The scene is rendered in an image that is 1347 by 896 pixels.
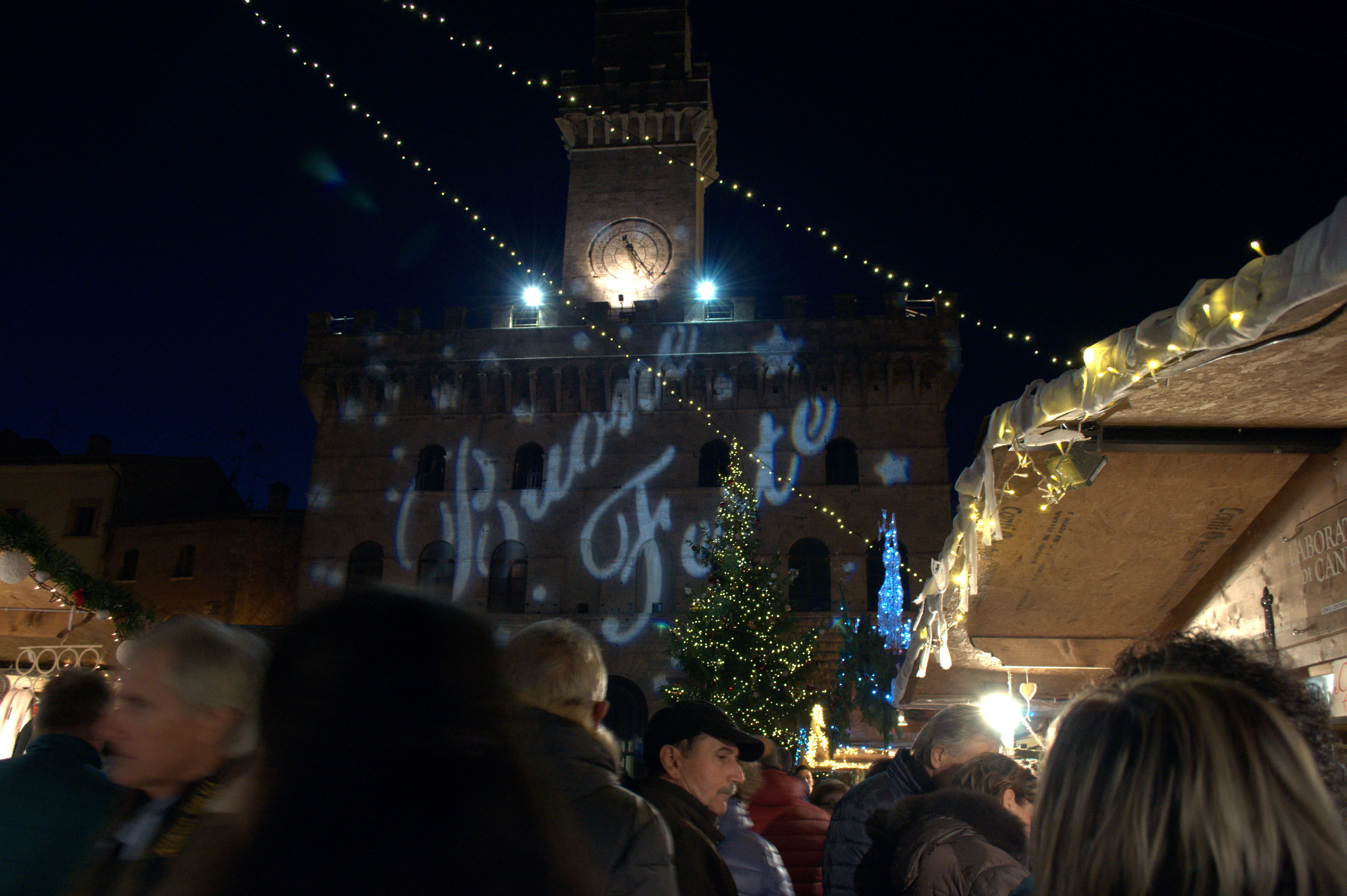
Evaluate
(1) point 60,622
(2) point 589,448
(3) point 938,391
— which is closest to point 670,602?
(2) point 589,448

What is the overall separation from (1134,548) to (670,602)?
53.6 ft

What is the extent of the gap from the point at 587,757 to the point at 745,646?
15.1m

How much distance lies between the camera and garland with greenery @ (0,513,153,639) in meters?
7.25

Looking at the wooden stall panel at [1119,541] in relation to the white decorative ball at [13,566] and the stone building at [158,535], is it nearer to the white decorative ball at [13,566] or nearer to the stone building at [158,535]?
the white decorative ball at [13,566]

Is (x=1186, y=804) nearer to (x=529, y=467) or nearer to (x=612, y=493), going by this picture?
(x=612, y=493)

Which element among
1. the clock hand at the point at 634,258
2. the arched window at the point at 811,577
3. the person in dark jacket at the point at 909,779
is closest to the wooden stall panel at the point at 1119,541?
the person in dark jacket at the point at 909,779

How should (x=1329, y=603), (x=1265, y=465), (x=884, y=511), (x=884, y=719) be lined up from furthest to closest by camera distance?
(x=884, y=511) → (x=884, y=719) → (x=1265, y=465) → (x=1329, y=603)

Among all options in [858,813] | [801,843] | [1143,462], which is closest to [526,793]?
[858,813]

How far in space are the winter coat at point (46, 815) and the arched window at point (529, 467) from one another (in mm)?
19061

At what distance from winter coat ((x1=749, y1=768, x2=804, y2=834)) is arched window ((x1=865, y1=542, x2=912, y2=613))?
15.6 meters

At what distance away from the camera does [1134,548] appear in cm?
459

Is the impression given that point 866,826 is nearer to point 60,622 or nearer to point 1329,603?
point 1329,603

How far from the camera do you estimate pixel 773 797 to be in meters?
4.50

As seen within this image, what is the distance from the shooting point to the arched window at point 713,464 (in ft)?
69.7
